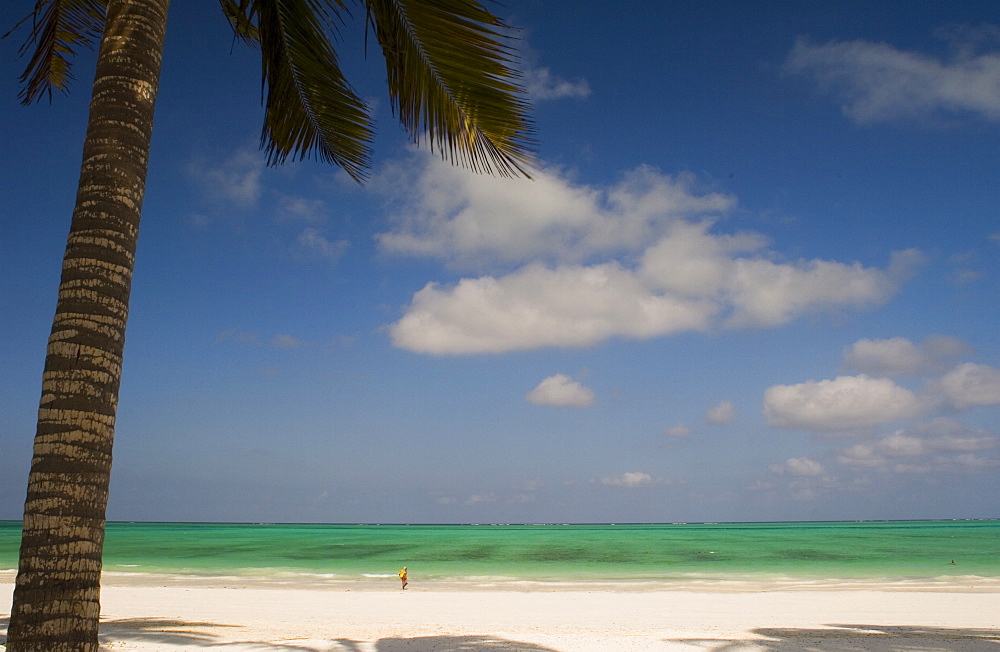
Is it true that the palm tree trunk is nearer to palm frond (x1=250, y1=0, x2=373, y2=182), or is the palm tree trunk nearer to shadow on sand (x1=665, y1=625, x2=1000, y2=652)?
palm frond (x1=250, y1=0, x2=373, y2=182)

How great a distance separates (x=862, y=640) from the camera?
877 cm

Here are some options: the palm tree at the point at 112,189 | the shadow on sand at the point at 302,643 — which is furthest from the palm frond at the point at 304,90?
the shadow on sand at the point at 302,643

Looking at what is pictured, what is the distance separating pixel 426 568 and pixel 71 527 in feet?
90.9

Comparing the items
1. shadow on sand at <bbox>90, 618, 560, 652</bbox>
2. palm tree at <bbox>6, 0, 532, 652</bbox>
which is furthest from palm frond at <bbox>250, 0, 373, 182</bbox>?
shadow on sand at <bbox>90, 618, 560, 652</bbox>

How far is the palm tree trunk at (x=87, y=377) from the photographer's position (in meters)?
2.60

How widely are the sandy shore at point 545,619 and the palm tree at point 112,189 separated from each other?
17.3 feet

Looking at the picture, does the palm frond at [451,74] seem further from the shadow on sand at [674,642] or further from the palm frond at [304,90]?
the shadow on sand at [674,642]

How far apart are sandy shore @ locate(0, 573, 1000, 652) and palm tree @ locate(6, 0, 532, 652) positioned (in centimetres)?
528

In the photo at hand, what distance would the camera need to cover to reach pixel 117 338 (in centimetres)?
298

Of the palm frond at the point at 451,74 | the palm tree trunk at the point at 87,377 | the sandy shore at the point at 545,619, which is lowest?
the sandy shore at the point at 545,619

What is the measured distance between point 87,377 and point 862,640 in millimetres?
9568

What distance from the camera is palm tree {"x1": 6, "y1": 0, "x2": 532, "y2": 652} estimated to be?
2.63 metres

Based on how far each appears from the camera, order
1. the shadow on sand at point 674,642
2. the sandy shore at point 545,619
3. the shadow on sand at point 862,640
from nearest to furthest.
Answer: the shadow on sand at point 674,642 → the shadow on sand at point 862,640 → the sandy shore at point 545,619

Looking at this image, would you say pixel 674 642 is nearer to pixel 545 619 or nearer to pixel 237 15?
pixel 545 619
